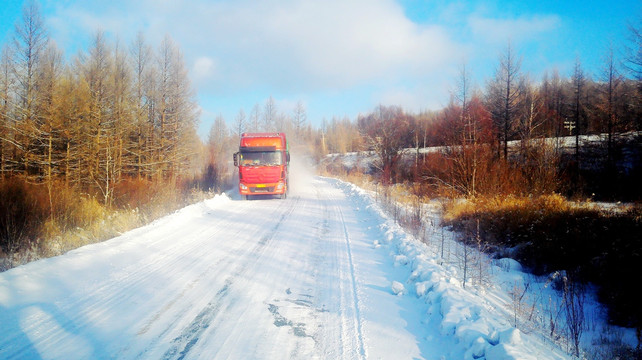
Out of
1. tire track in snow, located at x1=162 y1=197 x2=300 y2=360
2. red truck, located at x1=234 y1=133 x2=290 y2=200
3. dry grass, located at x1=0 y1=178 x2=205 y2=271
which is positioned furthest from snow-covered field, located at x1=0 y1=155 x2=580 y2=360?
red truck, located at x1=234 y1=133 x2=290 y2=200

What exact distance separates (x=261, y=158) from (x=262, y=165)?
0.45m

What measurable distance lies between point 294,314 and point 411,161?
29.9 meters

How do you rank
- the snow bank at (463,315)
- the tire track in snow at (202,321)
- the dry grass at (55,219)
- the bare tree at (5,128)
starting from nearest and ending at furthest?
the snow bank at (463,315), the tire track in snow at (202,321), the dry grass at (55,219), the bare tree at (5,128)

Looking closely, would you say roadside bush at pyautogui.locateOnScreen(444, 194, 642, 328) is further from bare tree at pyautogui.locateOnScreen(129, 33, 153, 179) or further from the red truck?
bare tree at pyautogui.locateOnScreen(129, 33, 153, 179)

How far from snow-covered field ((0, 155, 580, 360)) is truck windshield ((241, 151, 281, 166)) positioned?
8.48 metres

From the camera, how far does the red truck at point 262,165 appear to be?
14711 millimetres

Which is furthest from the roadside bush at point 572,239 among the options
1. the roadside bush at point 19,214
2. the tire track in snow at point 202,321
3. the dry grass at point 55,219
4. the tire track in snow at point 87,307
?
the roadside bush at point 19,214

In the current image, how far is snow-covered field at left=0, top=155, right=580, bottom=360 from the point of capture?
298cm

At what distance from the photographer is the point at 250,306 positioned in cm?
395

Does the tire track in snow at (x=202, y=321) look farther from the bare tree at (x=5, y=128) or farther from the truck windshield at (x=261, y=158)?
the bare tree at (x=5, y=128)

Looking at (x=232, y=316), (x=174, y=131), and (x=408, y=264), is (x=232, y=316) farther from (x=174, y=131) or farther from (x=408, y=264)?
(x=174, y=131)

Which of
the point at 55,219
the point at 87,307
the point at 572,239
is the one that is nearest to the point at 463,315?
the point at 87,307

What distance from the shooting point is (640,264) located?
515 centimetres

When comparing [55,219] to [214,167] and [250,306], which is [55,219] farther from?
[214,167]
